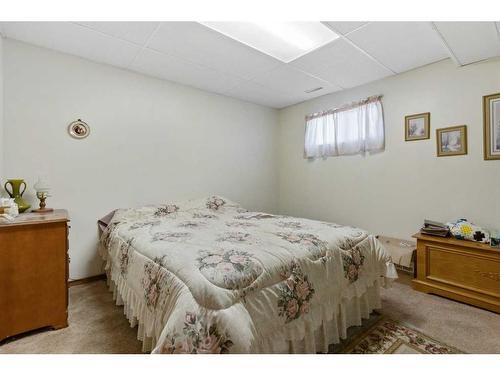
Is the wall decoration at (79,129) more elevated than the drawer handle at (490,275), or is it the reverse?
the wall decoration at (79,129)

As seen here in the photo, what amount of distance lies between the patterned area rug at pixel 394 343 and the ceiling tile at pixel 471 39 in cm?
223

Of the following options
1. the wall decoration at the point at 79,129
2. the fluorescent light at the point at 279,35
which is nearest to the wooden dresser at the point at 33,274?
the wall decoration at the point at 79,129

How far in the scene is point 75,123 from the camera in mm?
2494

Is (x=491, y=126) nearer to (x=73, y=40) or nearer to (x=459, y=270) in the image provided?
(x=459, y=270)

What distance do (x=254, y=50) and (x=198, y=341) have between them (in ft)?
8.02

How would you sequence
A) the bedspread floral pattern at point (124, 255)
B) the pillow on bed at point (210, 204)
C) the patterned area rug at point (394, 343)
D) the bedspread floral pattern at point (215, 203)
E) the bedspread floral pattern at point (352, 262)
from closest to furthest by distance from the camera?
the patterned area rug at point (394, 343) < the bedspread floral pattern at point (352, 262) < the bedspread floral pattern at point (124, 255) < the pillow on bed at point (210, 204) < the bedspread floral pattern at point (215, 203)

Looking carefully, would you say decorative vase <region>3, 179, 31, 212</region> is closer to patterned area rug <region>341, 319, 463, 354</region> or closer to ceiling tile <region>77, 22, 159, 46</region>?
ceiling tile <region>77, 22, 159, 46</region>

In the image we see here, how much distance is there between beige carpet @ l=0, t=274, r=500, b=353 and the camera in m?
1.57

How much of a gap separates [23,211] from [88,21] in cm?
170

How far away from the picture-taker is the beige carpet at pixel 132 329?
5.15 ft

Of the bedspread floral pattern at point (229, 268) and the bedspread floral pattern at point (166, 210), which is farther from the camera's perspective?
the bedspread floral pattern at point (166, 210)

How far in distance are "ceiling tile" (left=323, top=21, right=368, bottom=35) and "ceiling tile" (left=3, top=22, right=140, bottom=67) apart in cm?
180

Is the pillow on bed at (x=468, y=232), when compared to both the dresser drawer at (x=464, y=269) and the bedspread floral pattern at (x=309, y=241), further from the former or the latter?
the bedspread floral pattern at (x=309, y=241)
